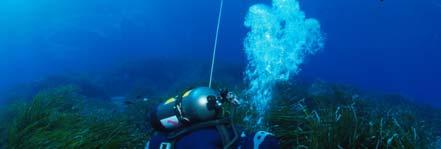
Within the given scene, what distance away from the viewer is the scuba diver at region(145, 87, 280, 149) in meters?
2.75

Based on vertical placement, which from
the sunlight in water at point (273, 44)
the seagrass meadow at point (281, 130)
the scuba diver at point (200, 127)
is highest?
the sunlight in water at point (273, 44)

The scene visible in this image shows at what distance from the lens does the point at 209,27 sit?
3972 cm

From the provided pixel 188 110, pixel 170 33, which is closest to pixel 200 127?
pixel 188 110

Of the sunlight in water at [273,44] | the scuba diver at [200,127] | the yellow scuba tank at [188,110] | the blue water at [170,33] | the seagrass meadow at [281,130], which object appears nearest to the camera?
the scuba diver at [200,127]

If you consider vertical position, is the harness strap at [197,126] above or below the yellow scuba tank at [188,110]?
below

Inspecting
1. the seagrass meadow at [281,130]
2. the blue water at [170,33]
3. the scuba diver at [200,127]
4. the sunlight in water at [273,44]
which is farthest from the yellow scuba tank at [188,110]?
the blue water at [170,33]

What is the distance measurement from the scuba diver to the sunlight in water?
150 inches

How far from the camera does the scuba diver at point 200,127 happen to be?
275 centimetres

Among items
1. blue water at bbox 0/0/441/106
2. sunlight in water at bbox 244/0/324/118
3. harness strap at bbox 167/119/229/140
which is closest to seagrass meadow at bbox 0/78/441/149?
sunlight in water at bbox 244/0/324/118

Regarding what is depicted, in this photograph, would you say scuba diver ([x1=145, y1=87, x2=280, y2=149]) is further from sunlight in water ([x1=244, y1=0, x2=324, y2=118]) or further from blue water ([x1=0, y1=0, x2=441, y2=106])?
blue water ([x1=0, y1=0, x2=441, y2=106])

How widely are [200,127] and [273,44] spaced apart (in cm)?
765

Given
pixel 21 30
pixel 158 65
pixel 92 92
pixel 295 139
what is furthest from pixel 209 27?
pixel 295 139

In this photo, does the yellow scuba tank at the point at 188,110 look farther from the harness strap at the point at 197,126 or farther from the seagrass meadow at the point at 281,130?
the seagrass meadow at the point at 281,130

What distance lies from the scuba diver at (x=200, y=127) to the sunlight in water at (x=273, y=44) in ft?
12.5
